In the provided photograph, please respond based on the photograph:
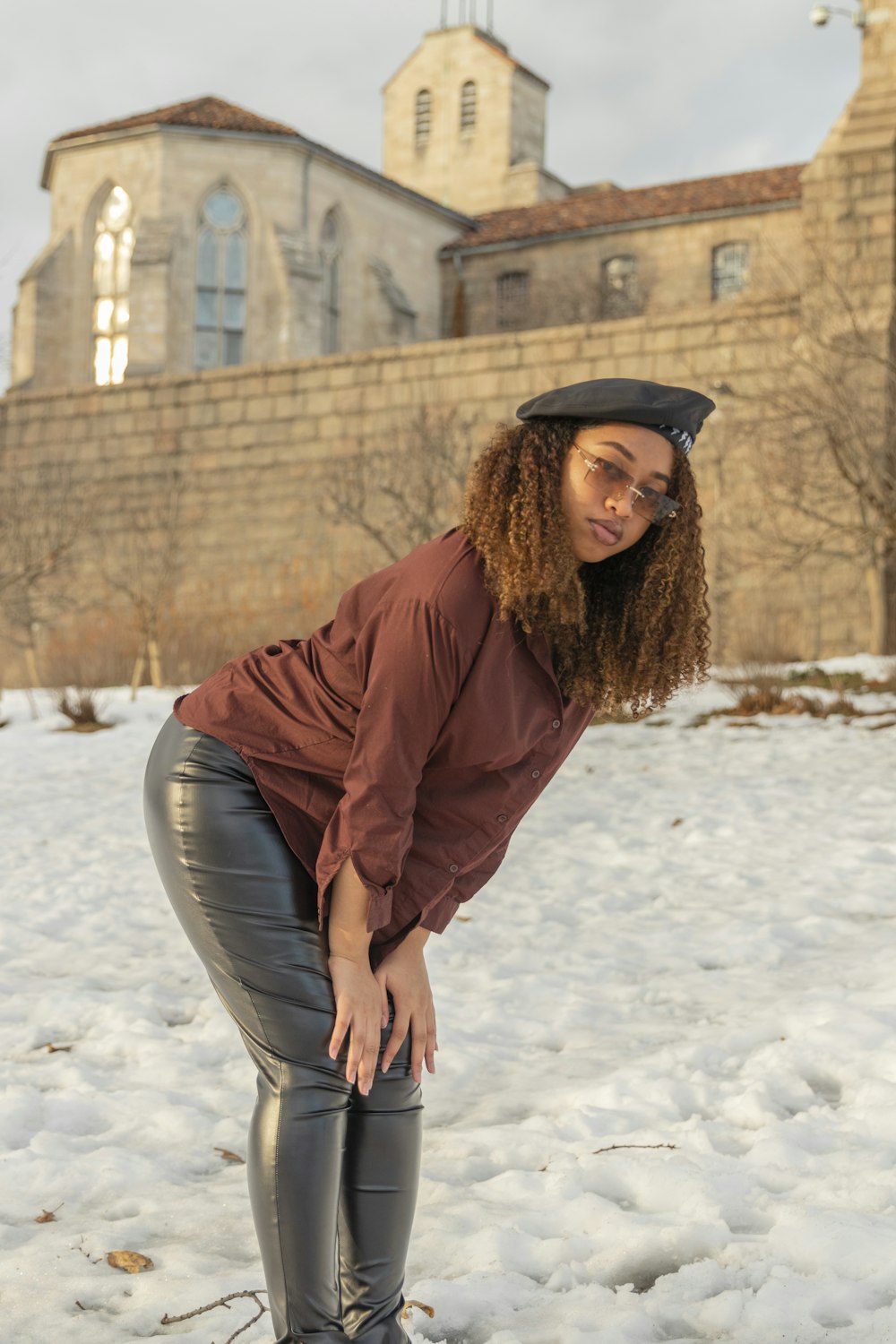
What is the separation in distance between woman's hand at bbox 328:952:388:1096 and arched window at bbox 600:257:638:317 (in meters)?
25.9

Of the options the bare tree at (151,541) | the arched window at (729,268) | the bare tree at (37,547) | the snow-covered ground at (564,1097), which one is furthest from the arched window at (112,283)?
the snow-covered ground at (564,1097)

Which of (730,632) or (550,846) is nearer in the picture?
(550,846)

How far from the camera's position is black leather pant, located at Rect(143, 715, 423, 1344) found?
7.11 feet

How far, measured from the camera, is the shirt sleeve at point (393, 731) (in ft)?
6.82

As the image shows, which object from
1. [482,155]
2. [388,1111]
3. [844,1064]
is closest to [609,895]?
[844,1064]

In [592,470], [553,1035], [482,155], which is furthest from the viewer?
[482,155]

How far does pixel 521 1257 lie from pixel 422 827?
1243 millimetres

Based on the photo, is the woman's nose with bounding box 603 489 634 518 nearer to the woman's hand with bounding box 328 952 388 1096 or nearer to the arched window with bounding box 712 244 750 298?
the woman's hand with bounding box 328 952 388 1096

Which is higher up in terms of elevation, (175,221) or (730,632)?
(175,221)

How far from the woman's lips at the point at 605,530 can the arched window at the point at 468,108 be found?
37829mm

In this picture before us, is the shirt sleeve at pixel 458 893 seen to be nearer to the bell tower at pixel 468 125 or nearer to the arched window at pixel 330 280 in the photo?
the arched window at pixel 330 280

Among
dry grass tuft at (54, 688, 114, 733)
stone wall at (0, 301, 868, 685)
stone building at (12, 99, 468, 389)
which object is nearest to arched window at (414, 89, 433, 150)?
stone building at (12, 99, 468, 389)

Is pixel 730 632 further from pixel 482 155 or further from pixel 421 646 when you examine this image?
pixel 482 155

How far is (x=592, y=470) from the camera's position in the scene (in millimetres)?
2238
